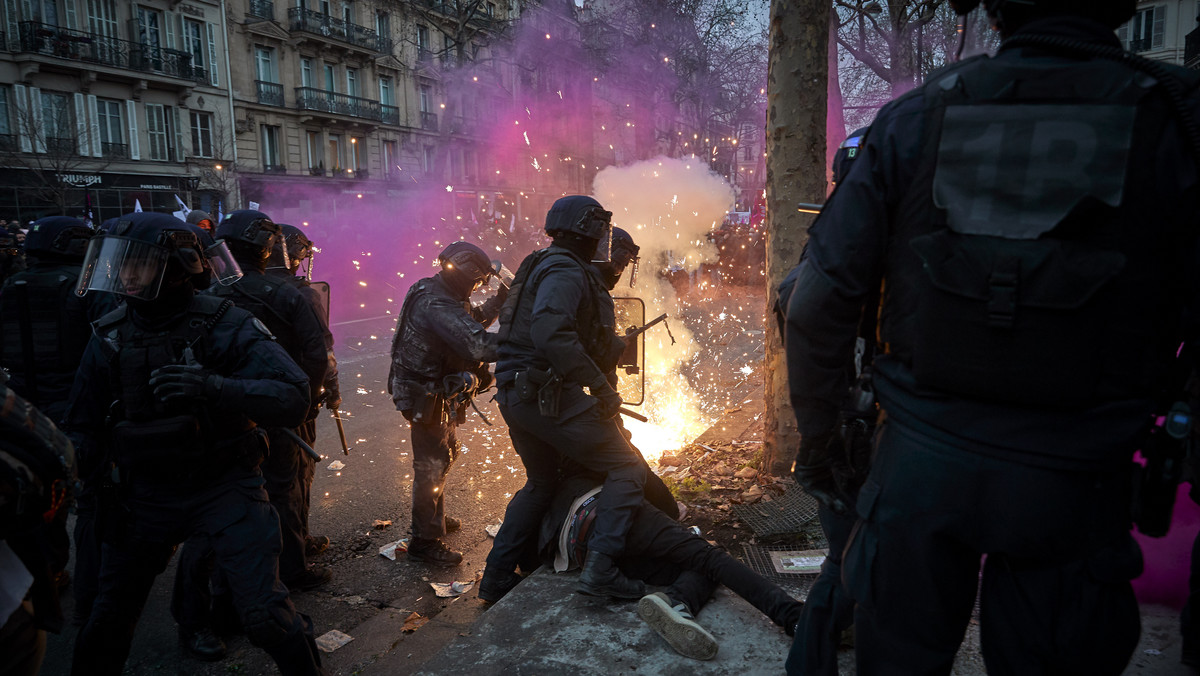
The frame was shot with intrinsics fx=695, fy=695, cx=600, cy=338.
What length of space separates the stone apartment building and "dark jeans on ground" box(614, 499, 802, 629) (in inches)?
898

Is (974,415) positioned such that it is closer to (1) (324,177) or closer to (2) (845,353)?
(2) (845,353)

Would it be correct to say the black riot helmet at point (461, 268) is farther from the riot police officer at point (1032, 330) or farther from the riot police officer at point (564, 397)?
the riot police officer at point (1032, 330)

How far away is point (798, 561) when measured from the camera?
11.1 feet

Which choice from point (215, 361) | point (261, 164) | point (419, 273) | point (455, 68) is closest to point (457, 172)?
point (455, 68)

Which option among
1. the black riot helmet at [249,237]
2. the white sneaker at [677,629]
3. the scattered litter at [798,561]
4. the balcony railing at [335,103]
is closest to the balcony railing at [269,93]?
the balcony railing at [335,103]

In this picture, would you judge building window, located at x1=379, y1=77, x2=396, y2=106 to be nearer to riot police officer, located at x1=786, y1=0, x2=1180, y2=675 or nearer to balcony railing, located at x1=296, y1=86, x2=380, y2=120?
balcony railing, located at x1=296, y1=86, x2=380, y2=120

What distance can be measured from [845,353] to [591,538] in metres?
1.81

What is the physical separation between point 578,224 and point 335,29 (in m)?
32.7

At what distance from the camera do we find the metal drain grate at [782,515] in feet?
12.0

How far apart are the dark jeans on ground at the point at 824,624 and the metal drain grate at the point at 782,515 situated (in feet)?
4.30

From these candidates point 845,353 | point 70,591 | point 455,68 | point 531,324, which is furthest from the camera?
point 455,68

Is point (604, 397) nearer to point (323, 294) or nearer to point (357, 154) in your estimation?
point (323, 294)

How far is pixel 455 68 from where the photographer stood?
36.4m

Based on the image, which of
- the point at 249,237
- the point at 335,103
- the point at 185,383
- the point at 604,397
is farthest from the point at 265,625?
the point at 335,103
